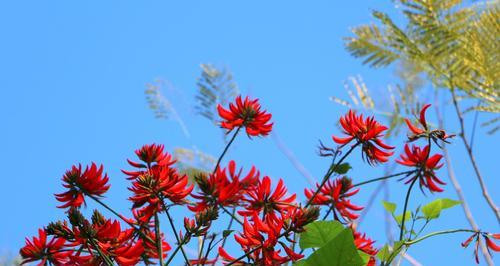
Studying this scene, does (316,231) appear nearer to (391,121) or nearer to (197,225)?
(197,225)

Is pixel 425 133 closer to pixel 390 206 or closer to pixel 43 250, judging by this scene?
pixel 390 206

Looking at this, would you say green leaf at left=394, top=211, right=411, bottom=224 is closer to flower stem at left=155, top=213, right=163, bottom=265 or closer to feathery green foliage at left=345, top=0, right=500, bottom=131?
flower stem at left=155, top=213, right=163, bottom=265

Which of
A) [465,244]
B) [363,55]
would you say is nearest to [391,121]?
[363,55]

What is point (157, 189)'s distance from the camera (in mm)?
1064

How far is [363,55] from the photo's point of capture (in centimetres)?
307

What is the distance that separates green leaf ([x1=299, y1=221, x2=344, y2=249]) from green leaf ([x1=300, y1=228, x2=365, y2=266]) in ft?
0.21

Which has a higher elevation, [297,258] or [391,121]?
[391,121]

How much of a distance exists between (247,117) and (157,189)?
0.74 feet

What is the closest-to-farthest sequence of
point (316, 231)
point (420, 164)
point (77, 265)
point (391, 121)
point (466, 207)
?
1. point (316, 231)
2. point (77, 265)
3. point (420, 164)
4. point (466, 207)
5. point (391, 121)

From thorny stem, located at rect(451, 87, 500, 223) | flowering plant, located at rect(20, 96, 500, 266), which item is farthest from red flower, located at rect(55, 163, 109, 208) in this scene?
thorny stem, located at rect(451, 87, 500, 223)

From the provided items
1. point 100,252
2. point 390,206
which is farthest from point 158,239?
point 390,206

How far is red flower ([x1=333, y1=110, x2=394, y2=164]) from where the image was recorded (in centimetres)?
115

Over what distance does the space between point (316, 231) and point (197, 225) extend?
155 mm

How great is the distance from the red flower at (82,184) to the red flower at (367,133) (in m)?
0.36
